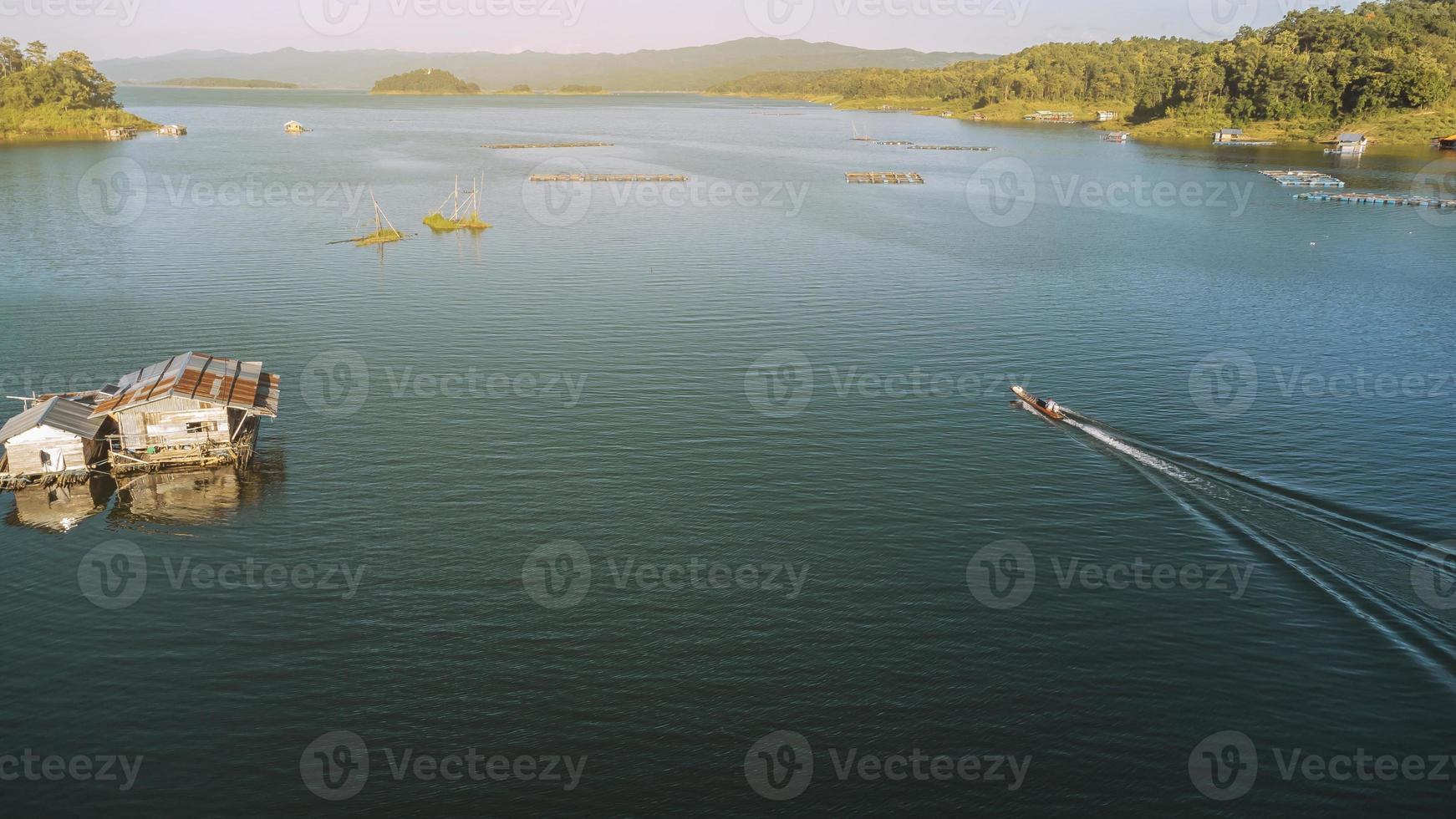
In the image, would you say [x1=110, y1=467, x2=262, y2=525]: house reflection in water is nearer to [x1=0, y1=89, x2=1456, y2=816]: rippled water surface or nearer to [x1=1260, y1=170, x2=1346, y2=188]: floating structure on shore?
[x1=0, y1=89, x2=1456, y2=816]: rippled water surface

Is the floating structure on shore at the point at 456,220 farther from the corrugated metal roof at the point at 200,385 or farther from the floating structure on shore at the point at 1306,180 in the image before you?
the floating structure on shore at the point at 1306,180

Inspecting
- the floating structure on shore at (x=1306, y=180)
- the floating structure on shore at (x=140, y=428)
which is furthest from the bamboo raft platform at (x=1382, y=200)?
the floating structure on shore at (x=140, y=428)

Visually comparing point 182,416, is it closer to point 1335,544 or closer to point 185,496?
point 185,496

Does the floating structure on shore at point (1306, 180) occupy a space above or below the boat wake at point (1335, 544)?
above

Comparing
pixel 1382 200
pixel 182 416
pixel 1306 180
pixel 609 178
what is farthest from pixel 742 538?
pixel 1306 180

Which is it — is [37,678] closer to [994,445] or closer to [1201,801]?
[1201,801]

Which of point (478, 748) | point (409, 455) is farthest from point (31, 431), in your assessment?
point (478, 748)
